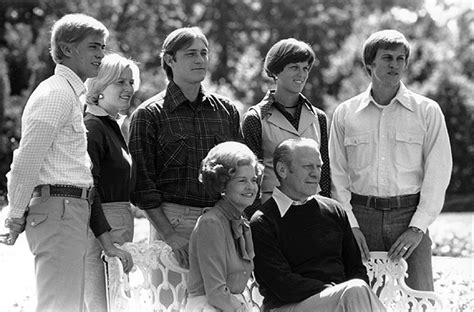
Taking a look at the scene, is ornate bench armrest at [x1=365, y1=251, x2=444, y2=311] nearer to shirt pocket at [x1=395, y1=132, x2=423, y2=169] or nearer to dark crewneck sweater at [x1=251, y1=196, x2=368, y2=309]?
dark crewneck sweater at [x1=251, y1=196, x2=368, y2=309]

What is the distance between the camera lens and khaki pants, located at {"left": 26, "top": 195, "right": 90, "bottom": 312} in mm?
3918

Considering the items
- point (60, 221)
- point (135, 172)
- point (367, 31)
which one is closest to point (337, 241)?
point (135, 172)

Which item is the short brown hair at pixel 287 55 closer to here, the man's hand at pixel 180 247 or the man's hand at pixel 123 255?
the man's hand at pixel 180 247

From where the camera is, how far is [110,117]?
4777mm

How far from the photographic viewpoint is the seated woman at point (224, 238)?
4121mm

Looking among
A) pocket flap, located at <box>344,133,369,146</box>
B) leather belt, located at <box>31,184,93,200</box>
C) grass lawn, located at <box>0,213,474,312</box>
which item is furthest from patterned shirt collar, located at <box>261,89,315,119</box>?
grass lawn, located at <box>0,213,474,312</box>

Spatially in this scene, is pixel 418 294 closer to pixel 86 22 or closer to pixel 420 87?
pixel 86 22

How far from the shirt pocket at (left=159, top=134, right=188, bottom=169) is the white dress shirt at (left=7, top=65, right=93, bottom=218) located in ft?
2.15

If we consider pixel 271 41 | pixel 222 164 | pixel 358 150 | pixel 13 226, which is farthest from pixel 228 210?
pixel 271 41

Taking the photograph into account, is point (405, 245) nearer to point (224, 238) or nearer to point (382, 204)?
point (382, 204)

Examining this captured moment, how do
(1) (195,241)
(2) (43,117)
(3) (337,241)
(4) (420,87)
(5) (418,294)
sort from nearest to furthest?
(2) (43,117), (1) (195,241), (3) (337,241), (5) (418,294), (4) (420,87)

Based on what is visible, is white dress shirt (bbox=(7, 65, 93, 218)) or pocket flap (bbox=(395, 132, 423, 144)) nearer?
white dress shirt (bbox=(7, 65, 93, 218))

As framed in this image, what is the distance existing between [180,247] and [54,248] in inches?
34.0

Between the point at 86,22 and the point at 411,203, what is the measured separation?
88.4 inches
